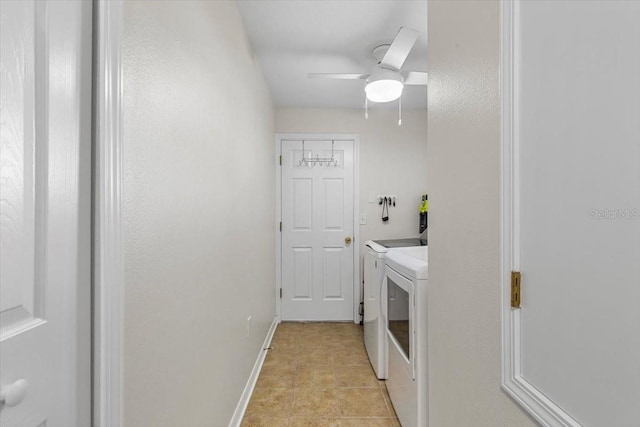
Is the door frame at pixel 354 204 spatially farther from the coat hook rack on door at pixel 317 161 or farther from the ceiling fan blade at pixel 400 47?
the ceiling fan blade at pixel 400 47

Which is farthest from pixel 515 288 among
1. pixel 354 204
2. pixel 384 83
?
pixel 354 204

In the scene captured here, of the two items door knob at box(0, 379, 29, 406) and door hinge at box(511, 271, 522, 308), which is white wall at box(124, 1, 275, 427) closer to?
door knob at box(0, 379, 29, 406)

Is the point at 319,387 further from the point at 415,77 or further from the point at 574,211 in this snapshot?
the point at 415,77

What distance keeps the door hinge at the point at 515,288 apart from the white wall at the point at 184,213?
0.97 meters

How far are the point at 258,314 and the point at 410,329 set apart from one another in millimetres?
1322

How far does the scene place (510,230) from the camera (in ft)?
2.47

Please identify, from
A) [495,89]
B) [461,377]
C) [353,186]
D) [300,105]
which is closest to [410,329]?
[461,377]

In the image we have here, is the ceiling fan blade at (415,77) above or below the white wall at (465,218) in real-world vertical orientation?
above

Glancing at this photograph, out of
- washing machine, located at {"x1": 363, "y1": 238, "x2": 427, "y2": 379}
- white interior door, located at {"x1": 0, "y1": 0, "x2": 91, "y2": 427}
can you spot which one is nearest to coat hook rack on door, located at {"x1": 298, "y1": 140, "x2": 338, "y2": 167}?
washing machine, located at {"x1": 363, "y1": 238, "x2": 427, "y2": 379}

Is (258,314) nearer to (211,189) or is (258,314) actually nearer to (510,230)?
(211,189)

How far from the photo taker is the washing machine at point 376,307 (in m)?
2.17

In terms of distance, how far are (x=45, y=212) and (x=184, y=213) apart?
50 cm

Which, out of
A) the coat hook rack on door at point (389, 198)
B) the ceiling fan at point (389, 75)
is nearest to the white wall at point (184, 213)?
the ceiling fan at point (389, 75)

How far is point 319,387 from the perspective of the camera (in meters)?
2.13
